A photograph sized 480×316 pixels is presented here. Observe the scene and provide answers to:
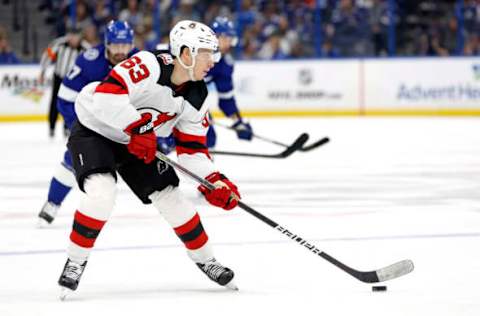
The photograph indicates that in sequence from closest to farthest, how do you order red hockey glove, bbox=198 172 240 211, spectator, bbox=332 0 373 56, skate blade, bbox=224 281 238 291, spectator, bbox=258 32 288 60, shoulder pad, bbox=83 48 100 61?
red hockey glove, bbox=198 172 240 211 → skate blade, bbox=224 281 238 291 → shoulder pad, bbox=83 48 100 61 → spectator, bbox=258 32 288 60 → spectator, bbox=332 0 373 56

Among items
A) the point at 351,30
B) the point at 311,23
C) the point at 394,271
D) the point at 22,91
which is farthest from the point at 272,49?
the point at 394,271

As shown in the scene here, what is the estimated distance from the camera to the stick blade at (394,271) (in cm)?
357

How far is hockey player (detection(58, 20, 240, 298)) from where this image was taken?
3.44 m

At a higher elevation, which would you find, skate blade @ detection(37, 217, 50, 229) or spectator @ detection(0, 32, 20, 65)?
skate blade @ detection(37, 217, 50, 229)

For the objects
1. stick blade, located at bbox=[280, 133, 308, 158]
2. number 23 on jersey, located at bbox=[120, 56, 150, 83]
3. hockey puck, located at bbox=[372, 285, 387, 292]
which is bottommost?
stick blade, located at bbox=[280, 133, 308, 158]

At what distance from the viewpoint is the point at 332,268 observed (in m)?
3.98

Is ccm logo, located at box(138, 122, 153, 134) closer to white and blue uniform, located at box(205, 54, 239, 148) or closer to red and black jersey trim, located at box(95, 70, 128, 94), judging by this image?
red and black jersey trim, located at box(95, 70, 128, 94)

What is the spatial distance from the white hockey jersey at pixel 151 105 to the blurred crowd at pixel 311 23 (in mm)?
9867

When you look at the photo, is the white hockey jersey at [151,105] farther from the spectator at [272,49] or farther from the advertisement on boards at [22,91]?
the spectator at [272,49]

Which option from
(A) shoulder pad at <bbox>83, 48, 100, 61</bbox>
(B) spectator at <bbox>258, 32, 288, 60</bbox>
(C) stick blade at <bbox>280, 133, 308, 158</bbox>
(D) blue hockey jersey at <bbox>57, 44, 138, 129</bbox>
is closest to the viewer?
(D) blue hockey jersey at <bbox>57, 44, 138, 129</bbox>

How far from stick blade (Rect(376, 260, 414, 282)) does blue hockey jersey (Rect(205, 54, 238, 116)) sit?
352 centimetres

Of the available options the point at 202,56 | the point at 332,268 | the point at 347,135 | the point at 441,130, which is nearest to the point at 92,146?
the point at 202,56

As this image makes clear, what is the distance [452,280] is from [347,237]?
1.10 m

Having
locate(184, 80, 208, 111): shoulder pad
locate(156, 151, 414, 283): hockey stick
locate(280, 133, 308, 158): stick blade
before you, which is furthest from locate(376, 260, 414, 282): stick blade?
locate(280, 133, 308, 158): stick blade
